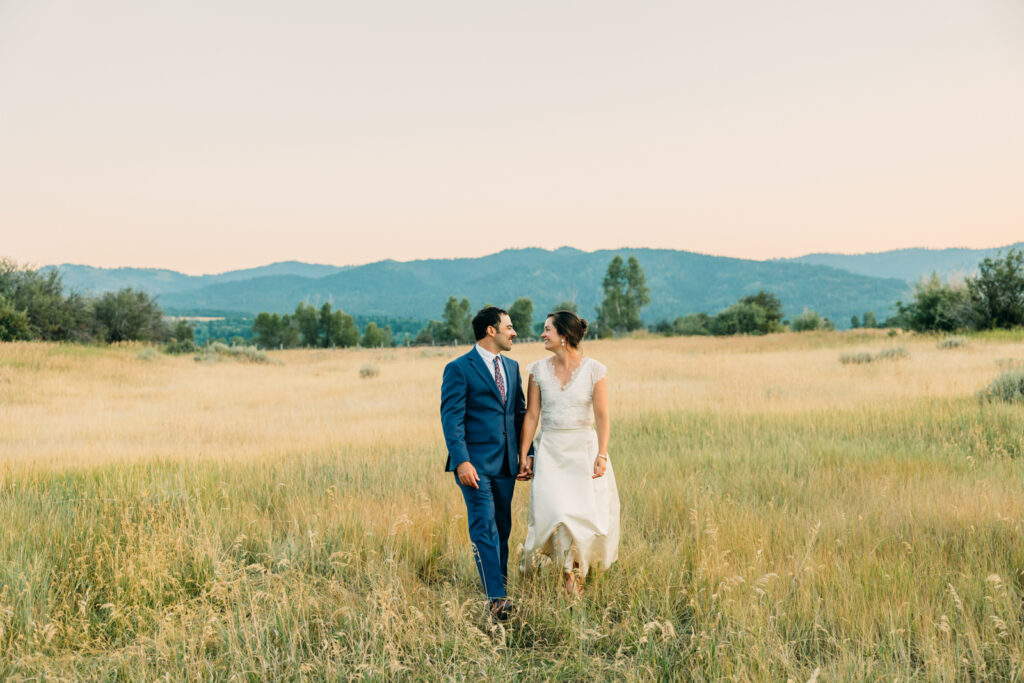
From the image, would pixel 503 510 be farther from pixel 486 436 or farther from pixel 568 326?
pixel 568 326

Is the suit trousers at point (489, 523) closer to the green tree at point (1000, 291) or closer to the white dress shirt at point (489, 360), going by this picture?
the white dress shirt at point (489, 360)

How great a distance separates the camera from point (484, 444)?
16.3 feet

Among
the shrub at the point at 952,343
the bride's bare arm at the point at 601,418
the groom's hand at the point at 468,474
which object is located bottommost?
the shrub at the point at 952,343

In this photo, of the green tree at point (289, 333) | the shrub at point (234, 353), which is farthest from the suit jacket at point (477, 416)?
the green tree at point (289, 333)

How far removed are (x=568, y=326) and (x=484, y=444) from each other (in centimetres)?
118

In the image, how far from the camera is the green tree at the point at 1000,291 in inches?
1355

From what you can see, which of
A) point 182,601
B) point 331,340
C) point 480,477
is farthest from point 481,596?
point 331,340

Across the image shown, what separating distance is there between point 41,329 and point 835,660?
133 feet

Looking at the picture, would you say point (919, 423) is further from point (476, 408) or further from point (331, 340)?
point (331, 340)

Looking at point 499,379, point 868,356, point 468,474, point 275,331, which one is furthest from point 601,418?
point 275,331

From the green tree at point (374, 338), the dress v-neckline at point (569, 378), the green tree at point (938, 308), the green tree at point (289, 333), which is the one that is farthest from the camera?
the green tree at point (289, 333)

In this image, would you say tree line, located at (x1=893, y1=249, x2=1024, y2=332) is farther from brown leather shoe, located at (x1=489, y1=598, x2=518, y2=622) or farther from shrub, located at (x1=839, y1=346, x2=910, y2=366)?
brown leather shoe, located at (x1=489, y1=598, x2=518, y2=622)

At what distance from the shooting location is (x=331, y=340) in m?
126

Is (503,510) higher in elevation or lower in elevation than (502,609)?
higher
